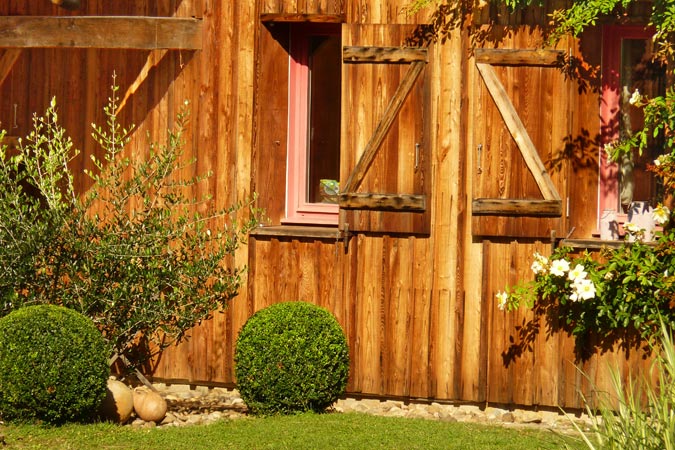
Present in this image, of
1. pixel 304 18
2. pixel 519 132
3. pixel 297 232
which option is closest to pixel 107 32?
pixel 304 18

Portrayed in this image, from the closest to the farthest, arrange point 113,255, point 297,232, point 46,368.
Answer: point 46,368, point 113,255, point 297,232

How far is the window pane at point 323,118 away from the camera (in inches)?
433

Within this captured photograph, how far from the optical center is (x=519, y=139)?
1003cm

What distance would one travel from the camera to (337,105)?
36.1ft

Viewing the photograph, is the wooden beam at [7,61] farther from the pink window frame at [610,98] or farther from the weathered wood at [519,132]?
the pink window frame at [610,98]

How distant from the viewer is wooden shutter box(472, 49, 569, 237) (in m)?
10.0

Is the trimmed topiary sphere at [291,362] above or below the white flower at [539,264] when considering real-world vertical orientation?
below

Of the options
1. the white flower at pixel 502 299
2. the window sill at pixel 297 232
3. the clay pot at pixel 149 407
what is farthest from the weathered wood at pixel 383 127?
the clay pot at pixel 149 407

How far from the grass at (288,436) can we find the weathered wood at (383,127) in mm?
2179

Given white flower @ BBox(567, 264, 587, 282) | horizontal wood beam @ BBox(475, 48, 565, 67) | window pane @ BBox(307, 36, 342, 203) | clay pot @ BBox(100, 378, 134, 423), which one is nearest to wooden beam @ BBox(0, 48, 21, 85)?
window pane @ BBox(307, 36, 342, 203)

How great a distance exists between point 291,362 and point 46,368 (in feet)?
6.29

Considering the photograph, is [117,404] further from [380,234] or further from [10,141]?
[10,141]

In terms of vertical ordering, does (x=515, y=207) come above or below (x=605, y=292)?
above

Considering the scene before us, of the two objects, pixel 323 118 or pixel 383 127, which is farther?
pixel 323 118
